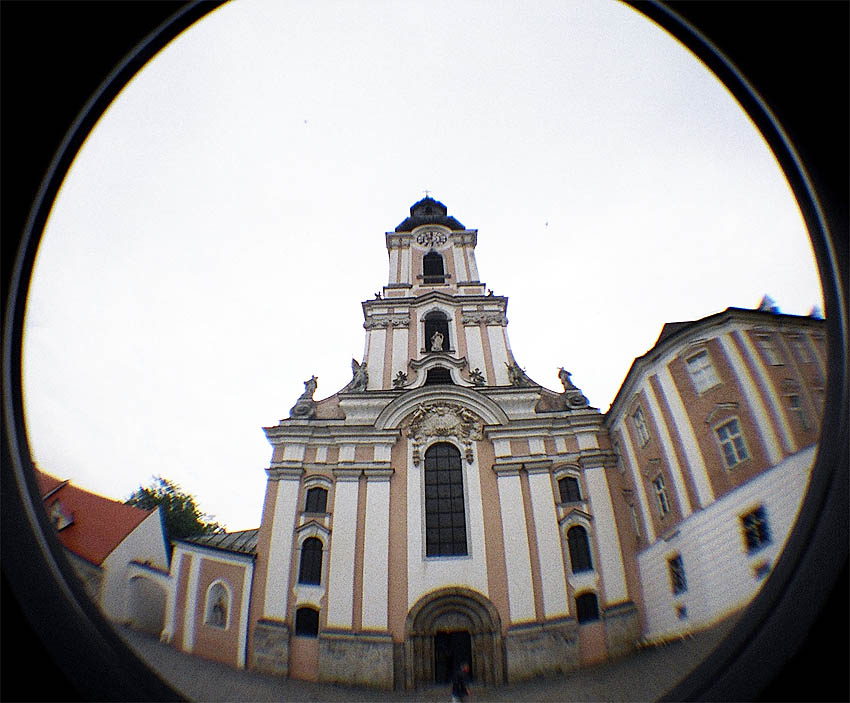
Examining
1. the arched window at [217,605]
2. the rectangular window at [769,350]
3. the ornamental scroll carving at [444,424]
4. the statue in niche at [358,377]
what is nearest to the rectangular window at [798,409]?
the rectangular window at [769,350]

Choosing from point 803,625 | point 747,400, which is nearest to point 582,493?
A: point 747,400

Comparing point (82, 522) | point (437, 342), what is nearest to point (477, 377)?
point (437, 342)

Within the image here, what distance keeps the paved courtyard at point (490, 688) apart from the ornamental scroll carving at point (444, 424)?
17.8 ft

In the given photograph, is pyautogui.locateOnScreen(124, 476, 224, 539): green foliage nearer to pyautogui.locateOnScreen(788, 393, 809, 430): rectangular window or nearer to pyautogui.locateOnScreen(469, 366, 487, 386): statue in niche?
pyautogui.locateOnScreen(788, 393, 809, 430): rectangular window

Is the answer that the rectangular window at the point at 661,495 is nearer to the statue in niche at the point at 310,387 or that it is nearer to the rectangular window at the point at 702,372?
the rectangular window at the point at 702,372

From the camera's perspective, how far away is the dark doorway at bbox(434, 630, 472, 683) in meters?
9.24

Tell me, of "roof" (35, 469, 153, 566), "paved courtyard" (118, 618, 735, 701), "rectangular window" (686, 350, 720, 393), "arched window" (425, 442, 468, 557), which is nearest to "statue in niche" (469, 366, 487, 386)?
"arched window" (425, 442, 468, 557)

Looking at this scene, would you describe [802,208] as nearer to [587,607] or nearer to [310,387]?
[587,607]

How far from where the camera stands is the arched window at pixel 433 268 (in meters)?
18.2

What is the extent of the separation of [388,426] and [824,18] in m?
11.8

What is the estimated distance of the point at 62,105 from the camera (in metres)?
1.42

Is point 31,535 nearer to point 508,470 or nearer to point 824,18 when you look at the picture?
point 824,18

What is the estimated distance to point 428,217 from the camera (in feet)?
68.2

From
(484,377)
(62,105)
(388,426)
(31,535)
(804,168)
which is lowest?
(31,535)
